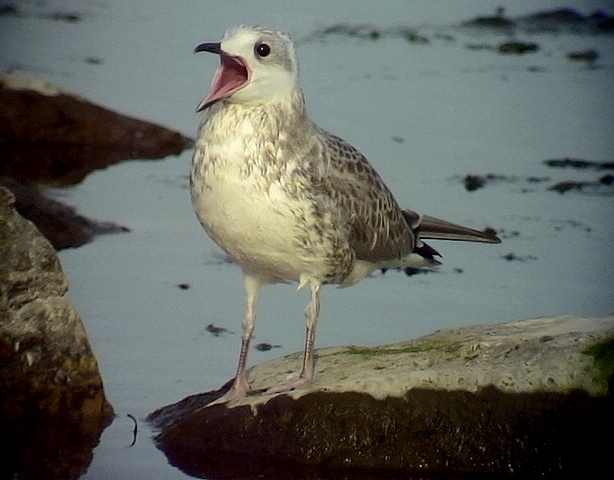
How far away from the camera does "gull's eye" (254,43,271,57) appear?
8703mm

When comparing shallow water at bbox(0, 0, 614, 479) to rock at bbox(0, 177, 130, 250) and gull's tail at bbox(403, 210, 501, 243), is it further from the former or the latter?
gull's tail at bbox(403, 210, 501, 243)

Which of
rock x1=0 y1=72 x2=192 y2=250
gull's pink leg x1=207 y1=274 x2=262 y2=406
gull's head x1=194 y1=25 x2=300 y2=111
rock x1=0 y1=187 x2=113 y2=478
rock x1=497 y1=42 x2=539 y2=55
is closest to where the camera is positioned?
gull's head x1=194 y1=25 x2=300 y2=111

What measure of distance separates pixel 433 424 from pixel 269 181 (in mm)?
1309

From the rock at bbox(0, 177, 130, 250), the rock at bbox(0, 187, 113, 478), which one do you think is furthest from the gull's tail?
the rock at bbox(0, 177, 130, 250)

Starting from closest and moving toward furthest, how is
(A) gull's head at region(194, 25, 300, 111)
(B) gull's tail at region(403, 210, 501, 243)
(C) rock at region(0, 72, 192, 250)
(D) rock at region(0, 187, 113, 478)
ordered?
(A) gull's head at region(194, 25, 300, 111) < (D) rock at region(0, 187, 113, 478) < (B) gull's tail at region(403, 210, 501, 243) < (C) rock at region(0, 72, 192, 250)

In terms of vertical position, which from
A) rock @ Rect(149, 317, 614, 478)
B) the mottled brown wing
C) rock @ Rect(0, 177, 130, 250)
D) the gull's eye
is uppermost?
the gull's eye

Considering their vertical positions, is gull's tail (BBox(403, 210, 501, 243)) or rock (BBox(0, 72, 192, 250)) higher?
gull's tail (BBox(403, 210, 501, 243))

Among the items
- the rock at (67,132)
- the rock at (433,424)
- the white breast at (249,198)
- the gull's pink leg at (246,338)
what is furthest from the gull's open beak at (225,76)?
the rock at (67,132)

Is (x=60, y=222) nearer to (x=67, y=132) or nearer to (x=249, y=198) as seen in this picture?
(x=67, y=132)

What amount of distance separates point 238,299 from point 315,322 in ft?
6.32

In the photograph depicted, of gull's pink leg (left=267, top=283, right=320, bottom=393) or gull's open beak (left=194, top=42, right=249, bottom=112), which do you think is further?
gull's pink leg (left=267, top=283, right=320, bottom=393)

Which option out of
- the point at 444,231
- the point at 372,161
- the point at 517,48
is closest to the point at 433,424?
the point at 444,231

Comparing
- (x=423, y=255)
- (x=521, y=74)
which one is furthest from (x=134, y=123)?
(x=423, y=255)

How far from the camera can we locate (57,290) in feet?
29.1
